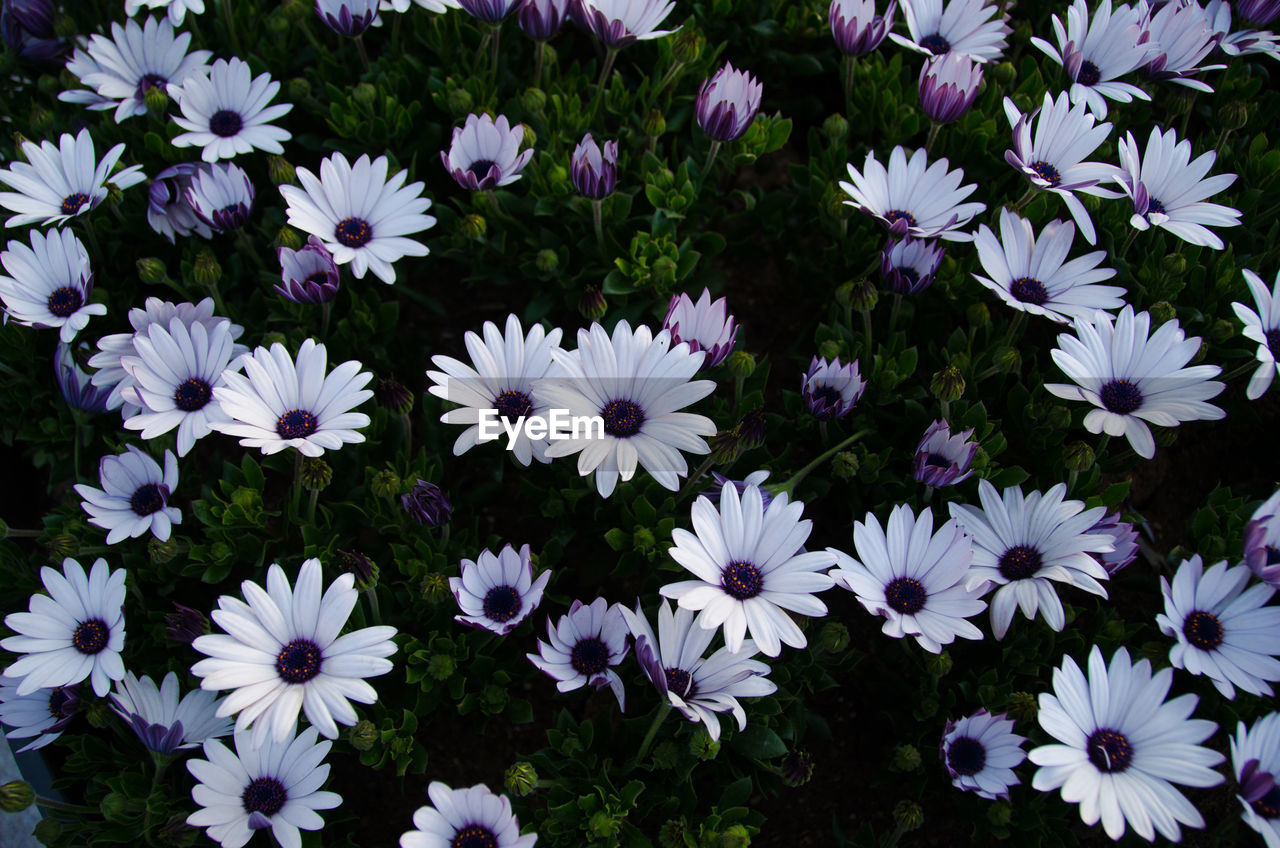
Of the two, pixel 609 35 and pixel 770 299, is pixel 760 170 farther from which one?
pixel 609 35

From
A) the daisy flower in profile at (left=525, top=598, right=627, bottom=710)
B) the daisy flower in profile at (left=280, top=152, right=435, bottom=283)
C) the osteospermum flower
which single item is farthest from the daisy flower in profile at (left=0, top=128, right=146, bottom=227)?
the daisy flower in profile at (left=525, top=598, right=627, bottom=710)

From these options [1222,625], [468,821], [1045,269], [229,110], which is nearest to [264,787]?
[468,821]

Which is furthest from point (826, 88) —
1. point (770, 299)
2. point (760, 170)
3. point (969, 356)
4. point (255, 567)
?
point (255, 567)

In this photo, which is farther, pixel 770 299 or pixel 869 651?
pixel 770 299

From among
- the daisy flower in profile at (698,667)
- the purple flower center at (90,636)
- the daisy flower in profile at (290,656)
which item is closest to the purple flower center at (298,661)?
the daisy flower in profile at (290,656)

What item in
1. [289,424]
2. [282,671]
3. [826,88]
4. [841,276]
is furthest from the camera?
[826,88]

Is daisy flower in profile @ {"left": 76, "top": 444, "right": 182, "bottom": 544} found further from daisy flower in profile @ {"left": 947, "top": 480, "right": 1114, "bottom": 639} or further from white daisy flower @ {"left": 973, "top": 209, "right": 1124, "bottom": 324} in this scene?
white daisy flower @ {"left": 973, "top": 209, "right": 1124, "bottom": 324}

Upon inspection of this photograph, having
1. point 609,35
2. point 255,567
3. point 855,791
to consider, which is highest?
point 609,35
